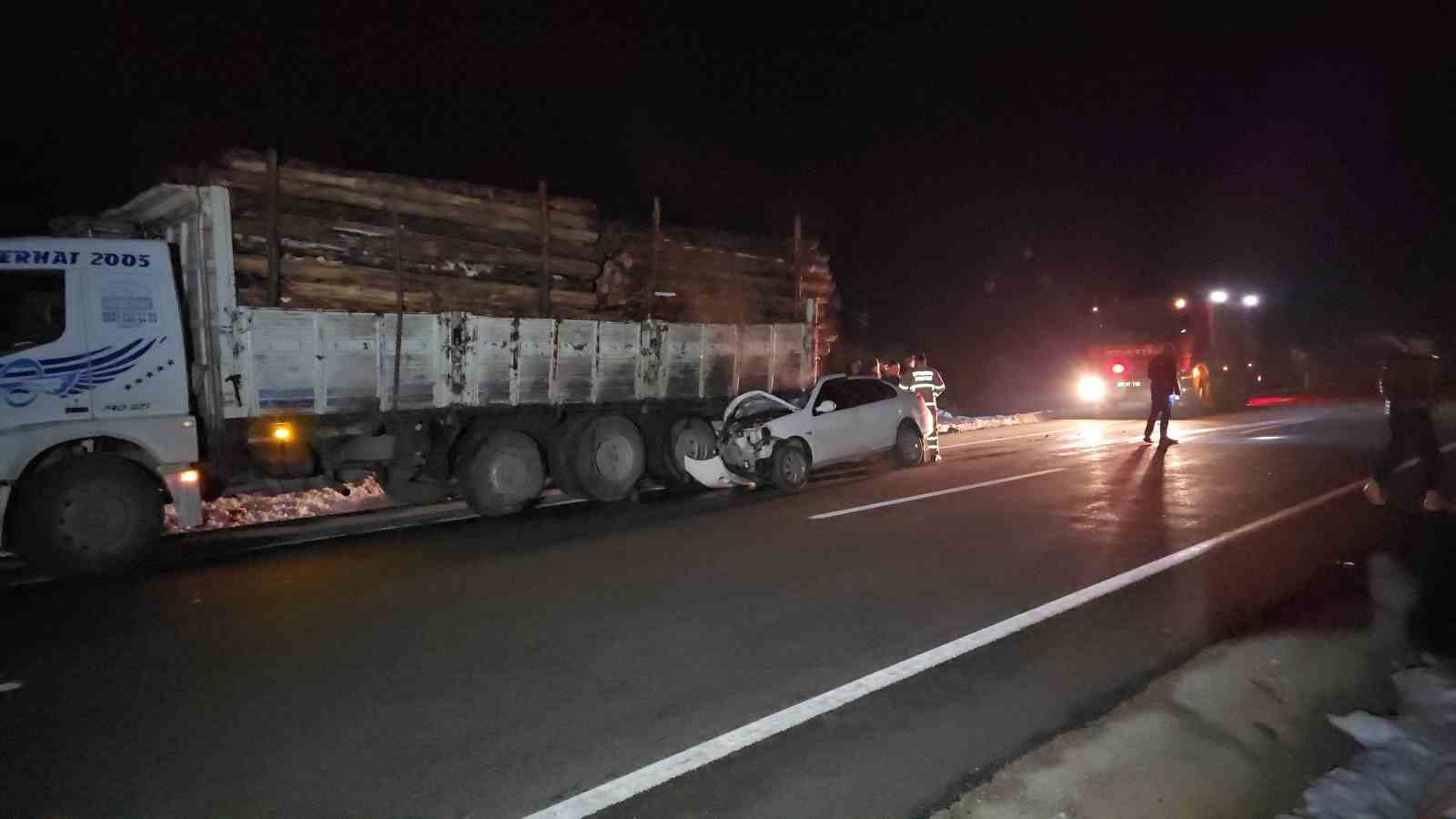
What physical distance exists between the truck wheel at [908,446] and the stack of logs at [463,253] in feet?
8.38

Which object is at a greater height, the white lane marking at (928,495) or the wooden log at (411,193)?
the wooden log at (411,193)

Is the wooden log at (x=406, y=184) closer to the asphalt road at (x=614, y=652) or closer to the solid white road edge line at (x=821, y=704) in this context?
the asphalt road at (x=614, y=652)

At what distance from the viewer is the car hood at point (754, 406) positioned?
1330 centimetres

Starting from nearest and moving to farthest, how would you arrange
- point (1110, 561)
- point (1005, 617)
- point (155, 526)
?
1. point (1005, 617)
2. point (1110, 561)
3. point (155, 526)

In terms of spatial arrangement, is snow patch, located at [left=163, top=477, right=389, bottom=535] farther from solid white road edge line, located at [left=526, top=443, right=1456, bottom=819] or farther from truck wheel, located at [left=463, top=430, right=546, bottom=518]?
solid white road edge line, located at [left=526, top=443, right=1456, bottom=819]

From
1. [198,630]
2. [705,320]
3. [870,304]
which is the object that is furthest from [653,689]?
[870,304]

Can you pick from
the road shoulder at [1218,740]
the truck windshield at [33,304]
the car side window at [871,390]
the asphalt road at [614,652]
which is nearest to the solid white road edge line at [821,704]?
the asphalt road at [614,652]

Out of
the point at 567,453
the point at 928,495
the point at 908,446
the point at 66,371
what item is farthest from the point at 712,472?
the point at 66,371

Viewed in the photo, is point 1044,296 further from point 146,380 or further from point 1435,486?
point 146,380

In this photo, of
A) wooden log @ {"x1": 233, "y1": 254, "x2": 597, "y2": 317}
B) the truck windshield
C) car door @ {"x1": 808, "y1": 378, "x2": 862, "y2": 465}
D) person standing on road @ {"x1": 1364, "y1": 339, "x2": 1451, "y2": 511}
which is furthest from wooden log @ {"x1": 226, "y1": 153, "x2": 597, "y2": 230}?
person standing on road @ {"x1": 1364, "y1": 339, "x2": 1451, "y2": 511}

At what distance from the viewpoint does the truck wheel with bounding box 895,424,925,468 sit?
14273 mm

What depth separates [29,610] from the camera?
7066mm

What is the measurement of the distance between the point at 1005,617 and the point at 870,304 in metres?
31.7

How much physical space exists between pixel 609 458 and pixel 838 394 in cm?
335
